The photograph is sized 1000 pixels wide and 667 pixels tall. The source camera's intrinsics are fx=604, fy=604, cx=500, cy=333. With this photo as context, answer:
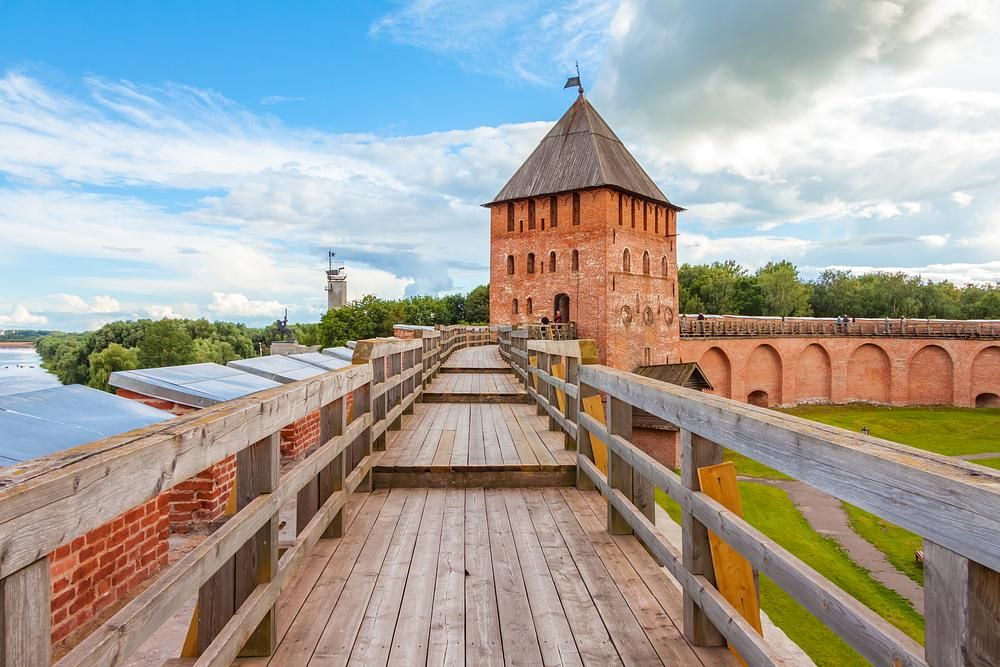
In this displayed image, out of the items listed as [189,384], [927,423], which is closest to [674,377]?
[189,384]

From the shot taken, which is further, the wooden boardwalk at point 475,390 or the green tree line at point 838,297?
the green tree line at point 838,297

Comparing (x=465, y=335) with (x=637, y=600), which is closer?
(x=637, y=600)

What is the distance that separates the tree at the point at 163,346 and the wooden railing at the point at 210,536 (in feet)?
181

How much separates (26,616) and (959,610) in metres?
1.75

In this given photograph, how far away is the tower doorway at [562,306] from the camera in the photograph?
33.9 m

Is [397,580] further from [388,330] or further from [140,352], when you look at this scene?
[140,352]

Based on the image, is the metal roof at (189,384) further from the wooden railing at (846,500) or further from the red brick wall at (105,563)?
the wooden railing at (846,500)

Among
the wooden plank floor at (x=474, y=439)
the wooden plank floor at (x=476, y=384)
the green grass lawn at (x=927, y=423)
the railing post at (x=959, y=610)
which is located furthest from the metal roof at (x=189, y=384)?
the green grass lawn at (x=927, y=423)

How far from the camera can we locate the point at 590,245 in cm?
3216

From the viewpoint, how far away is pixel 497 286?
35938mm

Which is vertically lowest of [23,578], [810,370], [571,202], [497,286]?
[810,370]

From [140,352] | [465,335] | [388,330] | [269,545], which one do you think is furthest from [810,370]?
[140,352]

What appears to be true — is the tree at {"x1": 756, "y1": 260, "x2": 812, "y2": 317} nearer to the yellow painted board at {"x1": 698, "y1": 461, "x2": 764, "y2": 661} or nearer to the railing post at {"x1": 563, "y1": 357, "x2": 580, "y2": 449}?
the railing post at {"x1": 563, "y1": 357, "x2": 580, "y2": 449}

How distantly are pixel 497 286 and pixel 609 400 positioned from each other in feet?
107
